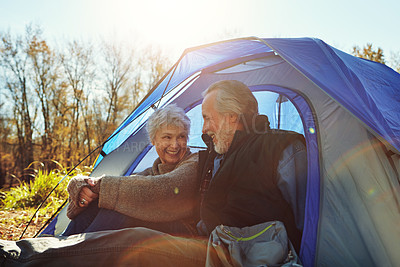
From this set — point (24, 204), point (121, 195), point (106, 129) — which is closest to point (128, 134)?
point (121, 195)

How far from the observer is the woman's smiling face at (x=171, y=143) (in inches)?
100

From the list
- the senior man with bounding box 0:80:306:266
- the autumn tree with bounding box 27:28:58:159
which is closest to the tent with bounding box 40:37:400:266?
the senior man with bounding box 0:80:306:266

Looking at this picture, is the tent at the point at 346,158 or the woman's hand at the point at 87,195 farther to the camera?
the woman's hand at the point at 87,195

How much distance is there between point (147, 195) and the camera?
6.53ft

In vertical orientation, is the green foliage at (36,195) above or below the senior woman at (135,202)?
below

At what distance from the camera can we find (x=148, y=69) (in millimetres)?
13625

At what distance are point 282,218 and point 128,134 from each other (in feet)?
Result: 6.71

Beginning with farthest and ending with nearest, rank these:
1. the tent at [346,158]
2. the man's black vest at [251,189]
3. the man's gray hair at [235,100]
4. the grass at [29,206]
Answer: the grass at [29,206] < the man's gray hair at [235,100] < the man's black vest at [251,189] < the tent at [346,158]

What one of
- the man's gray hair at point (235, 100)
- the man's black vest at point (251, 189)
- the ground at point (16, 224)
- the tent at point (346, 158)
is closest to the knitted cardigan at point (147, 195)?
the man's black vest at point (251, 189)

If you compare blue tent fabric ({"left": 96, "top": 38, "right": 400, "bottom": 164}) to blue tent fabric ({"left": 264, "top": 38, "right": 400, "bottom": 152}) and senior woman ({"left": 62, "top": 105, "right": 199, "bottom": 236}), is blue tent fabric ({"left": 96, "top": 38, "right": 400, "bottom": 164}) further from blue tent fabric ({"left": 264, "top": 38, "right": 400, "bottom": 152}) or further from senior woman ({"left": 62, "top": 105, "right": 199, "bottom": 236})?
senior woman ({"left": 62, "top": 105, "right": 199, "bottom": 236})

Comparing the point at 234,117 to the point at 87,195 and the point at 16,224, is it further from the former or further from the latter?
the point at 16,224

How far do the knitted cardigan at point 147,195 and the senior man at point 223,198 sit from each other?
14 cm

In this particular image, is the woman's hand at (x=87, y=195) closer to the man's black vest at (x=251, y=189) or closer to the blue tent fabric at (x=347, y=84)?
the man's black vest at (x=251, y=189)

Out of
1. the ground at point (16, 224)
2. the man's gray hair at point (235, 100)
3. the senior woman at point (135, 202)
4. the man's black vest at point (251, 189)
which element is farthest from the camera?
the ground at point (16, 224)
